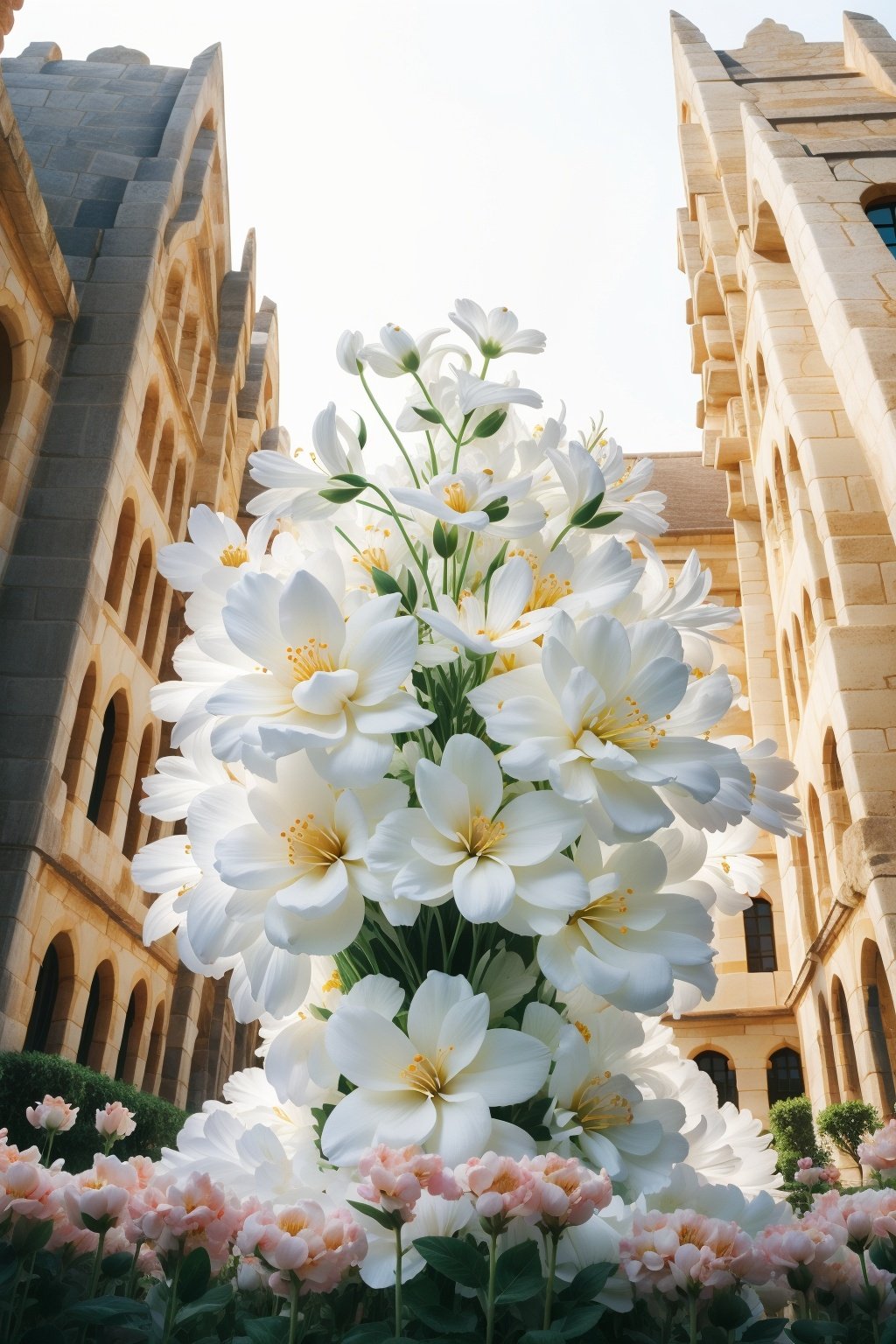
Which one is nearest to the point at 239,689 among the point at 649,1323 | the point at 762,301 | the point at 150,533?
the point at 649,1323

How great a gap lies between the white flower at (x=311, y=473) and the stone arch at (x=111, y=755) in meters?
12.6

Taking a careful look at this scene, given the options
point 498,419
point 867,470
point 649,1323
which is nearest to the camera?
point 649,1323

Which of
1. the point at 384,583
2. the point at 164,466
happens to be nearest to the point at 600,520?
the point at 384,583

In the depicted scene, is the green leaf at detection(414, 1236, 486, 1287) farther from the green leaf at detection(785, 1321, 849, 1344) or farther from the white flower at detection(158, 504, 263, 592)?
the white flower at detection(158, 504, 263, 592)

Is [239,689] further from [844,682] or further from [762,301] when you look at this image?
[762,301]

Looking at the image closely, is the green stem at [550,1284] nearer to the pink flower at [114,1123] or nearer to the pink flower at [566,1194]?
the pink flower at [566,1194]

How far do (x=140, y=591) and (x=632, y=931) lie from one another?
570 inches

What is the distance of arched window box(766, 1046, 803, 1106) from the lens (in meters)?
17.2

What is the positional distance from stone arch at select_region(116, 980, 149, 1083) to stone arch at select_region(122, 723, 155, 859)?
5.97 ft

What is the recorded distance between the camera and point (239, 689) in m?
1.33

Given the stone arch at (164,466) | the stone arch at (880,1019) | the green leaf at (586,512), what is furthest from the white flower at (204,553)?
the stone arch at (164,466)

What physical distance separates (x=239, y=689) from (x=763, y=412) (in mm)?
17197

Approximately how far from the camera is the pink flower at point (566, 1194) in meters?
0.98

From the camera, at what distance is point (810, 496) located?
13375 mm
